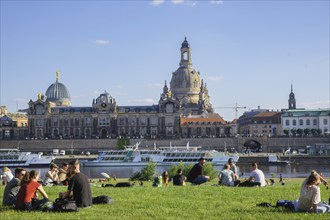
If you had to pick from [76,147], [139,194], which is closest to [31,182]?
[139,194]

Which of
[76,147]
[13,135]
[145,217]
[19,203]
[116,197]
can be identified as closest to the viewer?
[145,217]

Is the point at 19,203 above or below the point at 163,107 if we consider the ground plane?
below

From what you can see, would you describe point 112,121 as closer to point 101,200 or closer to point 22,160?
point 22,160

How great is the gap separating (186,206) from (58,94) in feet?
368

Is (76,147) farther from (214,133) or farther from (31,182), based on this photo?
(31,182)

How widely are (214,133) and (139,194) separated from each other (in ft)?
303

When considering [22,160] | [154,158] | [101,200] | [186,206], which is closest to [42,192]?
[101,200]

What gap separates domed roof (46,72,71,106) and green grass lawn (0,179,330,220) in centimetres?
10669

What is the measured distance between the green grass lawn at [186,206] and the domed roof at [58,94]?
106689mm

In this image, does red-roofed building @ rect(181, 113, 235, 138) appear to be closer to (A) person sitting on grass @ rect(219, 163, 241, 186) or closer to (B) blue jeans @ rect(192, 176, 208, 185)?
(B) blue jeans @ rect(192, 176, 208, 185)

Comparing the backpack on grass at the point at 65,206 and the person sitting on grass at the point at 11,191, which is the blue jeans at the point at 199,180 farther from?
the backpack on grass at the point at 65,206

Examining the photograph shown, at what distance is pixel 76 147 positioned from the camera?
101 meters

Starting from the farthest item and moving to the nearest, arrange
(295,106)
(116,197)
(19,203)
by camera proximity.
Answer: (295,106)
(116,197)
(19,203)

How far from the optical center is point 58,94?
403ft
